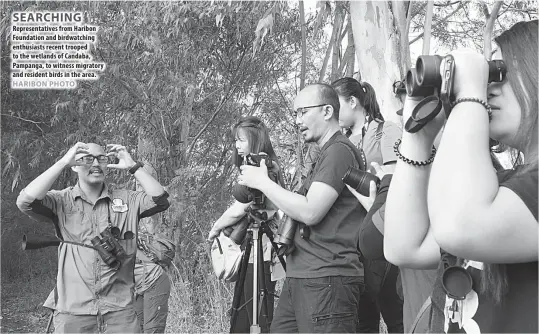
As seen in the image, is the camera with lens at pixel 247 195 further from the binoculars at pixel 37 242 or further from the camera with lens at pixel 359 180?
the binoculars at pixel 37 242

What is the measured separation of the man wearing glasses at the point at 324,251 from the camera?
3161 millimetres

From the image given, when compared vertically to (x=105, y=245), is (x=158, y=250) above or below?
below

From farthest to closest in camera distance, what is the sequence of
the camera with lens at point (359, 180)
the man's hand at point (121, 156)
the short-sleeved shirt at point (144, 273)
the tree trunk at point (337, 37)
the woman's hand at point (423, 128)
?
the tree trunk at point (337, 37) < the short-sleeved shirt at point (144, 273) < the man's hand at point (121, 156) < the camera with lens at point (359, 180) < the woman's hand at point (423, 128)

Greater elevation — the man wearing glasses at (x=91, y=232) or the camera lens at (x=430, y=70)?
the camera lens at (x=430, y=70)

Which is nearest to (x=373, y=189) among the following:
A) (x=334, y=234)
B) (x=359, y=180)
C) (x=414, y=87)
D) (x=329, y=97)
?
(x=359, y=180)

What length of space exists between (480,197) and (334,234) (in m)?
2.01

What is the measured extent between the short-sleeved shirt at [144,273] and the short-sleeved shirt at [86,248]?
1.10m

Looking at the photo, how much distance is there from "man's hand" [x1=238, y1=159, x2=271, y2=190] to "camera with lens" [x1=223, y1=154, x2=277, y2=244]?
14cm

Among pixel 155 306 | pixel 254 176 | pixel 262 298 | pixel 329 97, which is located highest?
pixel 329 97

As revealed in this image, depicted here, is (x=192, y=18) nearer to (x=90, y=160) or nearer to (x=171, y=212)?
(x=171, y=212)

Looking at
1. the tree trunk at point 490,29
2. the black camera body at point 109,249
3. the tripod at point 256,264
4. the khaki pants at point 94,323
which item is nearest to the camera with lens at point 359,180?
the tripod at point 256,264

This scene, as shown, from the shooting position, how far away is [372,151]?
372 cm

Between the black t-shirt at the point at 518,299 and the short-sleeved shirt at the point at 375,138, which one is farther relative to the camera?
the short-sleeved shirt at the point at 375,138

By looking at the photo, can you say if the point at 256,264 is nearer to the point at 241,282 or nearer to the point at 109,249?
the point at 241,282
